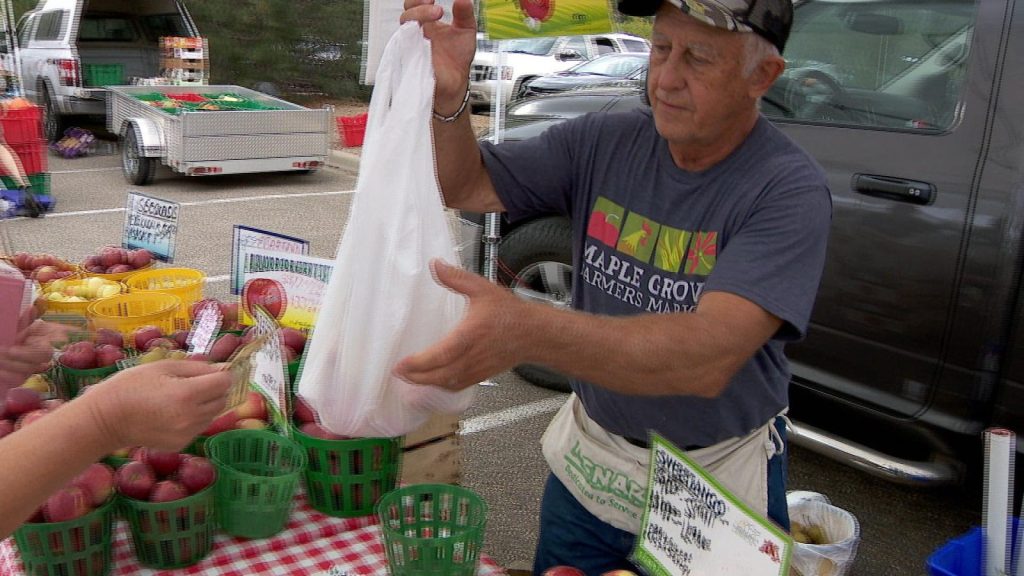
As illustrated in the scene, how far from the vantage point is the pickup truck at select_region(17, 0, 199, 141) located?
34.9 feet

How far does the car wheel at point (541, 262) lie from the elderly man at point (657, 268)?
2142 mm

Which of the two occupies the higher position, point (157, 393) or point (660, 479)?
point (157, 393)

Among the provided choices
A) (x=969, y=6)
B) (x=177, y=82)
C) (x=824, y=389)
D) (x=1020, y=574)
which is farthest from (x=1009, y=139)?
(x=177, y=82)

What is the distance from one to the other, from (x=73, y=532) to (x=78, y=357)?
74 cm

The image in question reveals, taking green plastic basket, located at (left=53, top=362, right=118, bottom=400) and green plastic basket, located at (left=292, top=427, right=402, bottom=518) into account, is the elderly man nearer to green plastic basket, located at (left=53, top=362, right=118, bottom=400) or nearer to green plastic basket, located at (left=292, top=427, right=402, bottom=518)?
green plastic basket, located at (left=292, top=427, right=402, bottom=518)

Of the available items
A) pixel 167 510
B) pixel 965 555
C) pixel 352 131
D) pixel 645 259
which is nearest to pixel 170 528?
pixel 167 510

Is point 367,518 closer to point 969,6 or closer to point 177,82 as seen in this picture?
point 969,6

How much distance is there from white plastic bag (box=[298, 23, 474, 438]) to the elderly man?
0.18 metres

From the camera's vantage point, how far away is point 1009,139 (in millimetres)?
2588

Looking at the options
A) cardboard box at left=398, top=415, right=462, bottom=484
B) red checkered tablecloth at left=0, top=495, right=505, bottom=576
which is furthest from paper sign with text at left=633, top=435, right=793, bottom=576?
cardboard box at left=398, top=415, right=462, bottom=484

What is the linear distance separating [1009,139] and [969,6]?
1.77ft

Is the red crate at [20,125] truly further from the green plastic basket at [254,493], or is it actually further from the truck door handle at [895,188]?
the truck door handle at [895,188]

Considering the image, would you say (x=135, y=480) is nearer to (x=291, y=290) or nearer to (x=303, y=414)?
(x=303, y=414)

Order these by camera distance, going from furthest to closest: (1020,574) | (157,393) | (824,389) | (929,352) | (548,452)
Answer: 1. (824,389)
2. (929,352)
3. (548,452)
4. (1020,574)
5. (157,393)
